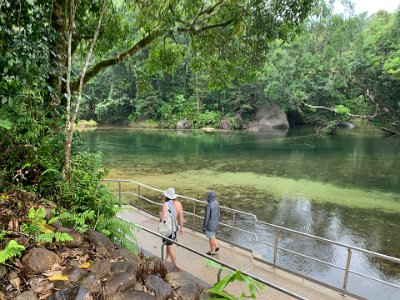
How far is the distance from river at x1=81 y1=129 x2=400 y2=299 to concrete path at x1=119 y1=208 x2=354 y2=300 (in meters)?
2.19

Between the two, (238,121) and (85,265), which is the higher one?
(238,121)

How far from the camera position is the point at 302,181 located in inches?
570

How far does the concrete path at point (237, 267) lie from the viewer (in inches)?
163

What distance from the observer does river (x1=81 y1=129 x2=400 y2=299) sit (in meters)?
8.53

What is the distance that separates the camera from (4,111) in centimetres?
363

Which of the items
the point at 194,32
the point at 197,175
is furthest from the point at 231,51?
the point at 197,175

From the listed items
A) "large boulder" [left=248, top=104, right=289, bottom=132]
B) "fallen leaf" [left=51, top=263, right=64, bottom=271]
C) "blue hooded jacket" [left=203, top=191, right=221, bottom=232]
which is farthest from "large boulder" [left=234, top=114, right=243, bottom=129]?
"fallen leaf" [left=51, top=263, right=64, bottom=271]

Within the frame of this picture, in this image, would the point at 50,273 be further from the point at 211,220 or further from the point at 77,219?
the point at 211,220

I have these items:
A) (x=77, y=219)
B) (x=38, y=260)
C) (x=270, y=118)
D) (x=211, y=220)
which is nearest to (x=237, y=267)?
(x=211, y=220)

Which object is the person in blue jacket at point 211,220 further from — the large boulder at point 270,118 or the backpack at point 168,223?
the large boulder at point 270,118

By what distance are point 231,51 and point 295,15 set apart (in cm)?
177

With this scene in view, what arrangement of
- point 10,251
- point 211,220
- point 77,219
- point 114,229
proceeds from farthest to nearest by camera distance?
point 211,220 → point 114,229 → point 77,219 → point 10,251

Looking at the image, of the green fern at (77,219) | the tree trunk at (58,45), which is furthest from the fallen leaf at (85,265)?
the tree trunk at (58,45)

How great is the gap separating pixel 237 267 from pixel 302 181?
34.2 ft
